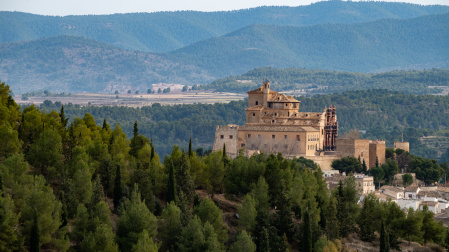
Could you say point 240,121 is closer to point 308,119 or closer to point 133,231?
point 308,119

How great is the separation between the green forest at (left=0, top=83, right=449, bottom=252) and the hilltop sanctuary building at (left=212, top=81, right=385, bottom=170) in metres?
16.7

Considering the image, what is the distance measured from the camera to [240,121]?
6845 inches

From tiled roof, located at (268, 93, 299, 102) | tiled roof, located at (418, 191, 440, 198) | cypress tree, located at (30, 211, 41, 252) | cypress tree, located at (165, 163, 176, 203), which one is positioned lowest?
tiled roof, located at (418, 191, 440, 198)

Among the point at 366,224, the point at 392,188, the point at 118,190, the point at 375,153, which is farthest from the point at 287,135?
the point at 118,190

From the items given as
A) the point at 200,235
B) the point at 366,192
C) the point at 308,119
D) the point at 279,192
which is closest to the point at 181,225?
the point at 200,235

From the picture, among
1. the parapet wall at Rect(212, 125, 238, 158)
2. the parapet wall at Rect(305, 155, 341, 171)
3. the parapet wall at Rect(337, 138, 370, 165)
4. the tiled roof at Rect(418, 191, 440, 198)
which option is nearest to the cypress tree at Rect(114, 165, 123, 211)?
the parapet wall at Rect(212, 125, 238, 158)

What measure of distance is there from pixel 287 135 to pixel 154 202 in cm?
3138

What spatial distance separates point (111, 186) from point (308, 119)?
3518 cm

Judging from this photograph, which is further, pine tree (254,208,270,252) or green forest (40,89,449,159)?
green forest (40,89,449,159)

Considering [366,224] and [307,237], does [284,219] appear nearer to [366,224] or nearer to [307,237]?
[307,237]

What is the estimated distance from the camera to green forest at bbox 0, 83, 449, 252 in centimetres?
4618

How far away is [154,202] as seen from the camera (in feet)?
179

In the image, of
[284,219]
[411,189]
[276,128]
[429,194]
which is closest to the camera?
[284,219]

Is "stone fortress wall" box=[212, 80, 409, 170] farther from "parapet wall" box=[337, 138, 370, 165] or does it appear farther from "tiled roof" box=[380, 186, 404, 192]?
"tiled roof" box=[380, 186, 404, 192]
